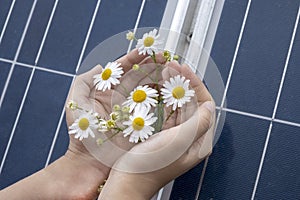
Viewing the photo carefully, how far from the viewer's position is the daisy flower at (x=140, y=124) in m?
1.03

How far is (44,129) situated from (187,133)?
0.40 metres

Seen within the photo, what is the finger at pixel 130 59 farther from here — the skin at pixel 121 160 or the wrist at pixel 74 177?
the wrist at pixel 74 177

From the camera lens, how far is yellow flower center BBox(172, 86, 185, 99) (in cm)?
104

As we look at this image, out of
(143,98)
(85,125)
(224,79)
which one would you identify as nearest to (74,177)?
(85,125)

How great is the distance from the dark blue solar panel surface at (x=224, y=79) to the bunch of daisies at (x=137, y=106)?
14cm

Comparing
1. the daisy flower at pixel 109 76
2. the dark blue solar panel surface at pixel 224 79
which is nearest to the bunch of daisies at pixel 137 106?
the daisy flower at pixel 109 76

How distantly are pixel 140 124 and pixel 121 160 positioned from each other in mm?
80

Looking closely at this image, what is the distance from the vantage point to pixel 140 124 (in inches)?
40.5

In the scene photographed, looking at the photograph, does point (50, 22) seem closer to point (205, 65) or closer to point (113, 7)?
point (113, 7)

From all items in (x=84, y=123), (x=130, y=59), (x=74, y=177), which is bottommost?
(x=74, y=177)

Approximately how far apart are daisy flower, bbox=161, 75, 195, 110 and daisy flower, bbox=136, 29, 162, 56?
0.31 ft

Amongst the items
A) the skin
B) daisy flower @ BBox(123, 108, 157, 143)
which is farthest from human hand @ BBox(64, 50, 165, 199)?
daisy flower @ BBox(123, 108, 157, 143)

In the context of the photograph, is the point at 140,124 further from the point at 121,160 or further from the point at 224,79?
the point at 224,79

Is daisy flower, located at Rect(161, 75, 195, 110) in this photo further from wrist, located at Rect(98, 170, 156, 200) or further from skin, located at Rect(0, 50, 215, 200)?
wrist, located at Rect(98, 170, 156, 200)
